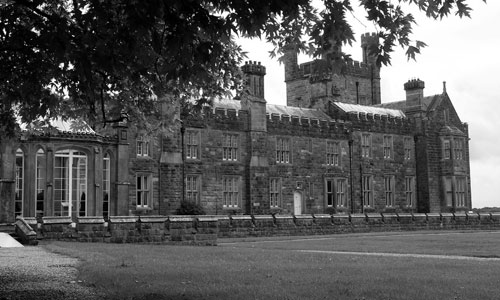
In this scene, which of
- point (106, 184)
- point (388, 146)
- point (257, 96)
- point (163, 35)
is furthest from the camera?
point (388, 146)

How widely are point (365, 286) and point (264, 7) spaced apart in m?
5.11

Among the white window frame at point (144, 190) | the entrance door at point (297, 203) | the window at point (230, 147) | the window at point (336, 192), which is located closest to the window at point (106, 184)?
the white window frame at point (144, 190)

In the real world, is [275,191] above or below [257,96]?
below

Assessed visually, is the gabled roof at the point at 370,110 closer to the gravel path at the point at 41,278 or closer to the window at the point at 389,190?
the window at the point at 389,190

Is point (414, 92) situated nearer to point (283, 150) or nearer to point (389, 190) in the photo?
point (389, 190)

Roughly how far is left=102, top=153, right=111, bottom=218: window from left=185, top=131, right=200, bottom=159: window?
7130mm

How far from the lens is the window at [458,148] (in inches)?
1949

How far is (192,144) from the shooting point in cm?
3809

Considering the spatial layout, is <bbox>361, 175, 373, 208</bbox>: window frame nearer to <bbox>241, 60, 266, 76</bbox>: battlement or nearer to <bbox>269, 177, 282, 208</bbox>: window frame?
<bbox>269, 177, 282, 208</bbox>: window frame

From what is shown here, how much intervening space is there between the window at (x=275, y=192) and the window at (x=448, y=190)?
46.5ft

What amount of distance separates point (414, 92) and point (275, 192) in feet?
50.4

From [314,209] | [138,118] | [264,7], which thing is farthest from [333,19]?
[314,209]

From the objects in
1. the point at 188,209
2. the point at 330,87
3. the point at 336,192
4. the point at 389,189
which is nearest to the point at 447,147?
the point at 389,189

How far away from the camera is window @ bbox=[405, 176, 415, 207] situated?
159 feet
